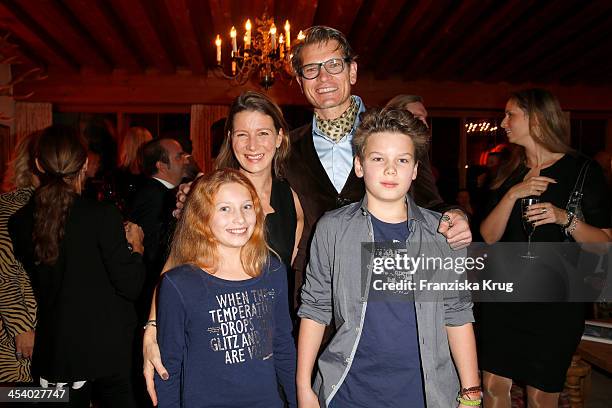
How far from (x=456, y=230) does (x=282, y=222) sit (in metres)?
0.82

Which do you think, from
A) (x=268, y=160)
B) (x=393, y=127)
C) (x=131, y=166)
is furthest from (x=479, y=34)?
(x=393, y=127)

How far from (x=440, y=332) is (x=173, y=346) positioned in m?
0.89

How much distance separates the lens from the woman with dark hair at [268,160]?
2.20m

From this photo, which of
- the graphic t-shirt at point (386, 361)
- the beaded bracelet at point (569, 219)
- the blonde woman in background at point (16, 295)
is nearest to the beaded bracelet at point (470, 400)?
the graphic t-shirt at point (386, 361)

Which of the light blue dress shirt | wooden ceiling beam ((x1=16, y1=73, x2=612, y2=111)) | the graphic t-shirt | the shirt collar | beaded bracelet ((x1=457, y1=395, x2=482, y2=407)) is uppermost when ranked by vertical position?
wooden ceiling beam ((x1=16, y1=73, x2=612, y2=111))

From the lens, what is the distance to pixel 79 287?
2.30 metres

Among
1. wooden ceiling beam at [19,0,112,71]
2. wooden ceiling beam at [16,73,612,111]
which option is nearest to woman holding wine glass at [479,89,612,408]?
wooden ceiling beam at [19,0,112,71]

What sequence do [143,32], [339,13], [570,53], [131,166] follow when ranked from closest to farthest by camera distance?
[131,166] → [339,13] → [143,32] → [570,53]

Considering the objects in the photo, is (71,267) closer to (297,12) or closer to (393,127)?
(393,127)

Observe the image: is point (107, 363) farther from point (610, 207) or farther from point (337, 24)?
point (337, 24)

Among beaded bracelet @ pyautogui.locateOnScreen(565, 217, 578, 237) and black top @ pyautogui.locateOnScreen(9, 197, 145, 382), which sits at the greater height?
beaded bracelet @ pyautogui.locateOnScreen(565, 217, 578, 237)

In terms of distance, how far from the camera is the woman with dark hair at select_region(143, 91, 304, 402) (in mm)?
2199

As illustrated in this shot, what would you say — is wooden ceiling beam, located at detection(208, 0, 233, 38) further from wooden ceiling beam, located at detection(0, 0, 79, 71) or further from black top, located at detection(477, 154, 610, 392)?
black top, located at detection(477, 154, 610, 392)

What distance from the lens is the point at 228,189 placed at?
6.10 ft
